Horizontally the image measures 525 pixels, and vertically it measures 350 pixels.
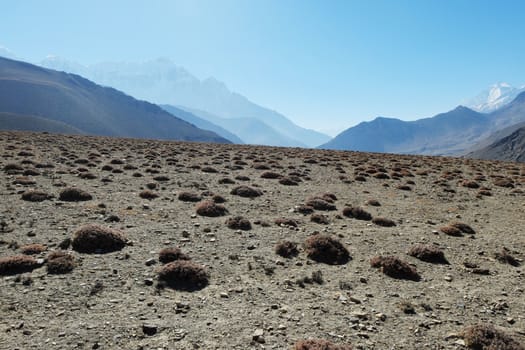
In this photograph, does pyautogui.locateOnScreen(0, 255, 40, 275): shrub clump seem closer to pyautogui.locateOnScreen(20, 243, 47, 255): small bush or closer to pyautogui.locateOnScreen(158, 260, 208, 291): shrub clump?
pyautogui.locateOnScreen(20, 243, 47, 255): small bush

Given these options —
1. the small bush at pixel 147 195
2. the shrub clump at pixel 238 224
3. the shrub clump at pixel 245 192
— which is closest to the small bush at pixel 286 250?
the shrub clump at pixel 238 224

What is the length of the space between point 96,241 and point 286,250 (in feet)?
20.7

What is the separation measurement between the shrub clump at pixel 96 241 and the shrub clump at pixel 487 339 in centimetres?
1002

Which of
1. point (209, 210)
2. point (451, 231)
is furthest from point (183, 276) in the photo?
point (451, 231)

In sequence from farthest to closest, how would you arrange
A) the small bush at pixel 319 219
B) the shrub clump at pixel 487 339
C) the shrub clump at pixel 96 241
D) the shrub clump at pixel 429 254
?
the small bush at pixel 319 219
the shrub clump at pixel 429 254
the shrub clump at pixel 96 241
the shrub clump at pixel 487 339

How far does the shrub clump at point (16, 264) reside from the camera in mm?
9055

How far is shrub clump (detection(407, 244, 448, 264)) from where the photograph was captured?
457 inches

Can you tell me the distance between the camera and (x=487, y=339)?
6906mm

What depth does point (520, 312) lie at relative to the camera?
833 cm

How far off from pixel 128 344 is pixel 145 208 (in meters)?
10.5

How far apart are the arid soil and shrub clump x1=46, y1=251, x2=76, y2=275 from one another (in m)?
0.04

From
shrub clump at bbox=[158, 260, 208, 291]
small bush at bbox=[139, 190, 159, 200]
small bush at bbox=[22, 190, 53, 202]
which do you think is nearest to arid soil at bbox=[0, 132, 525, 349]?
shrub clump at bbox=[158, 260, 208, 291]

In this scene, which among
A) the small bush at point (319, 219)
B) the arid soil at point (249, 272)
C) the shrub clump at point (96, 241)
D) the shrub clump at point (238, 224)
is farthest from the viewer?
the small bush at point (319, 219)

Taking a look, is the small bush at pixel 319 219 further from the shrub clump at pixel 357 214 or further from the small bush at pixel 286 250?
the small bush at pixel 286 250
